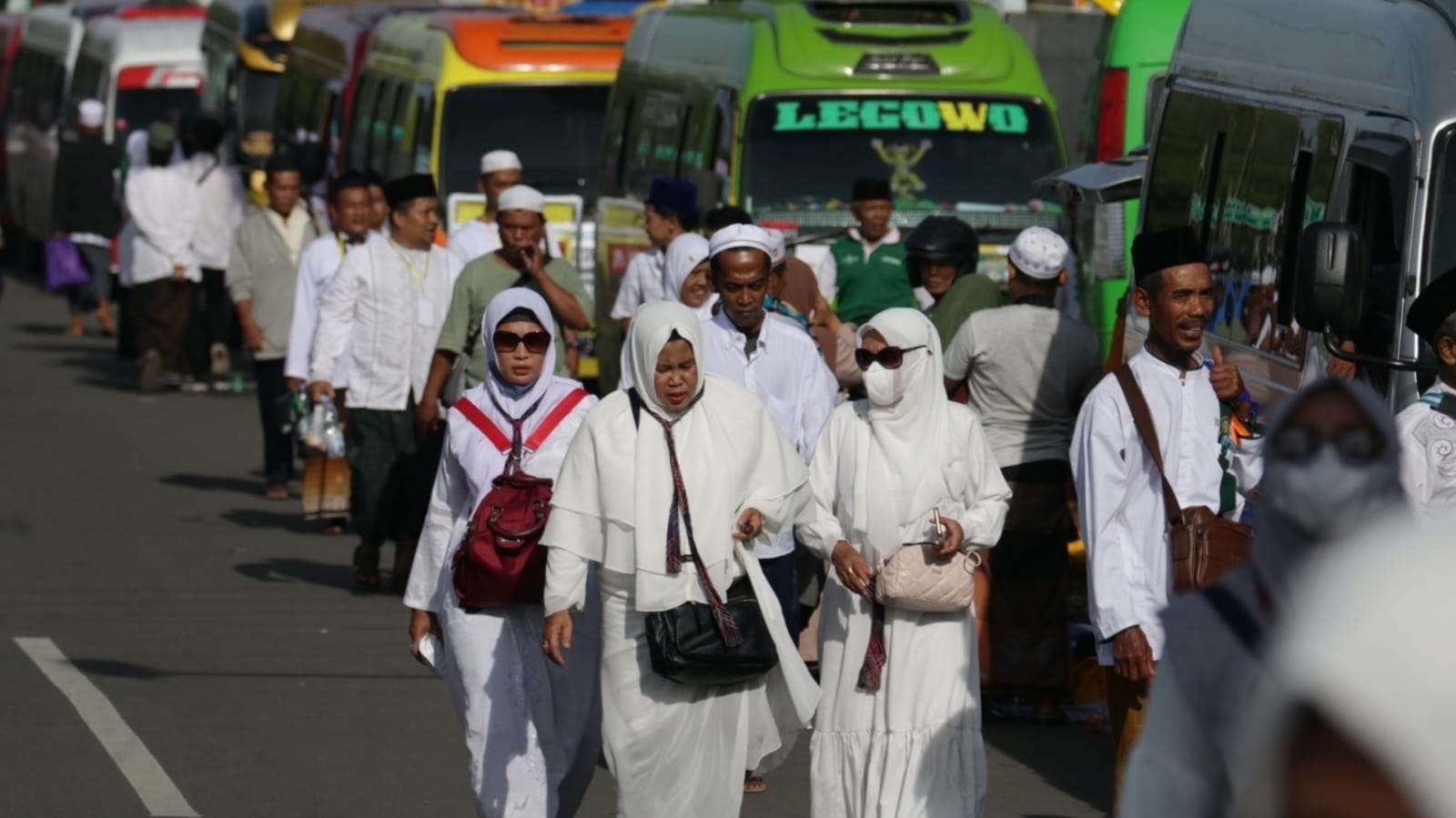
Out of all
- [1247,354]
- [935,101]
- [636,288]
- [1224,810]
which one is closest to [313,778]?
[1247,354]

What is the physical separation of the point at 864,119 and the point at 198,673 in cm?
553

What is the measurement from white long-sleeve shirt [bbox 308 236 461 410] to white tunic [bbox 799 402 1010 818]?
4.77 meters

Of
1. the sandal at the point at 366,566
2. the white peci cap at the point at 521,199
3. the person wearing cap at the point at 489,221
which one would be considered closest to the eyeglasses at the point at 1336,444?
the white peci cap at the point at 521,199

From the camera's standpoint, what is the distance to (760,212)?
13.7 m

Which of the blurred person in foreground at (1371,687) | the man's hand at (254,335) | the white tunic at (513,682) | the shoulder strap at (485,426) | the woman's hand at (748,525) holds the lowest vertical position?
the man's hand at (254,335)

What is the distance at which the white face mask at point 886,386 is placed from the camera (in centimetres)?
710

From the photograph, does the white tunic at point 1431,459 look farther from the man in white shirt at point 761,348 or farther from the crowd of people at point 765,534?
the man in white shirt at point 761,348

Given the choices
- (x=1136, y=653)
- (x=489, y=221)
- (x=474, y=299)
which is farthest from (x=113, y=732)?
(x=489, y=221)

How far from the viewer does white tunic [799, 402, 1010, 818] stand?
6.89 metres

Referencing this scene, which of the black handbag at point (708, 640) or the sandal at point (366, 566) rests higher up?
the black handbag at point (708, 640)

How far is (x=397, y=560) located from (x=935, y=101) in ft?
13.5

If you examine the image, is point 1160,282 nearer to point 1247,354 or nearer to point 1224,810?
point 1247,354

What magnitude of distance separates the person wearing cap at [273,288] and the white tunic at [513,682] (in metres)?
8.41

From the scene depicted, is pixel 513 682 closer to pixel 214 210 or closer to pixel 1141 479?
pixel 1141 479
